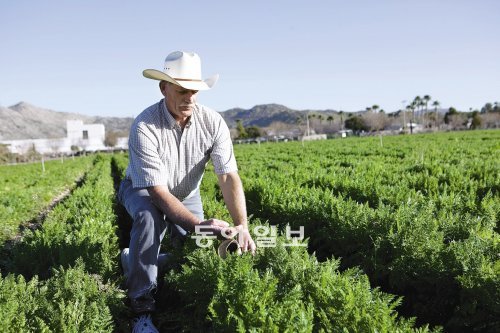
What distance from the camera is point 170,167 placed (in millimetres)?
4195

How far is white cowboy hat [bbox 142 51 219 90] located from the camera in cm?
362

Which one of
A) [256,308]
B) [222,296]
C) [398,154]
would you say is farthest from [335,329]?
[398,154]

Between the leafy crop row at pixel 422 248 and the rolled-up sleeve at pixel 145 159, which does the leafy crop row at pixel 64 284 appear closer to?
the rolled-up sleeve at pixel 145 159

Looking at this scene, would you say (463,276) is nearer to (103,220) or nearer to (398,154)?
(103,220)

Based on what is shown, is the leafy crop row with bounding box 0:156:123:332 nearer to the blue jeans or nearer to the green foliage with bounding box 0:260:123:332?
the green foliage with bounding box 0:260:123:332

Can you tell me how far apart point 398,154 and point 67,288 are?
15542mm

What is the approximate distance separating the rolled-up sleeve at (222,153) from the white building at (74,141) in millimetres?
105353

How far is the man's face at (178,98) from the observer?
3.79 metres

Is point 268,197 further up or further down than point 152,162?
further down

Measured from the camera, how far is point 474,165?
973 cm

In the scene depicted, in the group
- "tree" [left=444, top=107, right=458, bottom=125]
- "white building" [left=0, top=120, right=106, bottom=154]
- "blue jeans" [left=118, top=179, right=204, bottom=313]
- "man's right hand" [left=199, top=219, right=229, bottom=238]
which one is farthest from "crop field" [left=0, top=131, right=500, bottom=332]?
"tree" [left=444, top=107, right=458, bottom=125]

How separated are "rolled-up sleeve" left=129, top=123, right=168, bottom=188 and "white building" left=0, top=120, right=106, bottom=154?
346 feet

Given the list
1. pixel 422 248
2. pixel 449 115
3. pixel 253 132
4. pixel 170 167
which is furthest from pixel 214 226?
pixel 449 115

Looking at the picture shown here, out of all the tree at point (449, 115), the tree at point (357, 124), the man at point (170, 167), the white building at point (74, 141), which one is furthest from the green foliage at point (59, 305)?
the tree at point (449, 115)
